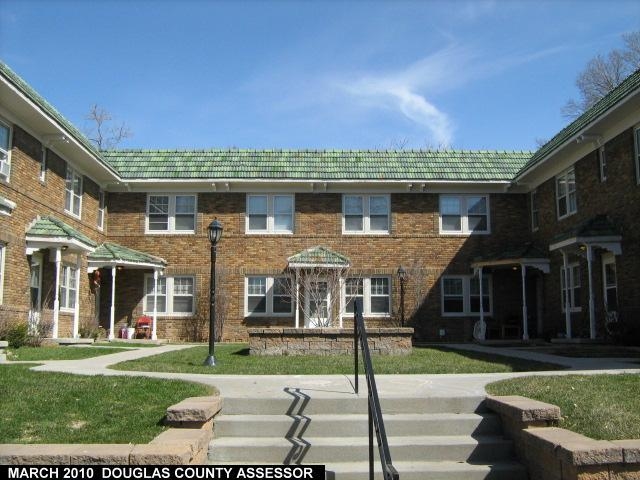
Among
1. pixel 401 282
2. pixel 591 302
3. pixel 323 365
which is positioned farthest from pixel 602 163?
pixel 323 365

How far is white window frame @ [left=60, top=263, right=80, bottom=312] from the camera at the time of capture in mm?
19375

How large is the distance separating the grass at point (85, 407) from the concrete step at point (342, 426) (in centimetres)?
78

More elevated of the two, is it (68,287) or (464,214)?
(464,214)

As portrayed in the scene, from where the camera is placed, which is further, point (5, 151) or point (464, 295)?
point (464, 295)

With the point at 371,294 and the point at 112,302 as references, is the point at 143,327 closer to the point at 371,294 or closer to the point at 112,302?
the point at 112,302

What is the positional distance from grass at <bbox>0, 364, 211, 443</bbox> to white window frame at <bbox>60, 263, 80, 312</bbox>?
11.0 m

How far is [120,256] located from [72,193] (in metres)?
2.49

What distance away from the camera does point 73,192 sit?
67.7ft

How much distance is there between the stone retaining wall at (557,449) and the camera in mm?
5008

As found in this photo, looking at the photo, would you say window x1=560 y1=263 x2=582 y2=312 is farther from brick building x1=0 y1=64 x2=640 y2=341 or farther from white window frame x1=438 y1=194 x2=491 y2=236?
white window frame x1=438 y1=194 x2=491 y2=236

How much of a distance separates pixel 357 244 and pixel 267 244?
3166 millimetres

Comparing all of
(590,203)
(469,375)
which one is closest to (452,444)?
(469,375)

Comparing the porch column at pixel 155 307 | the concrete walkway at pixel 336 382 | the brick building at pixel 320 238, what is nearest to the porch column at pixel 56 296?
the brick building at pixel 320 238

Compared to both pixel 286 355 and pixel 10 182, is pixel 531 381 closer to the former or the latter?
pixel 286 355
